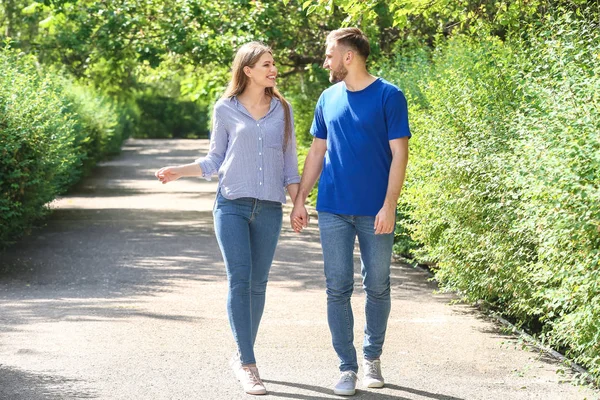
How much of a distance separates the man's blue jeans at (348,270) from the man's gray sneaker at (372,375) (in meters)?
0.17

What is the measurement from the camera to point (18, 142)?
1093 cm

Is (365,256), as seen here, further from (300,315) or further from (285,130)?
(300,315)

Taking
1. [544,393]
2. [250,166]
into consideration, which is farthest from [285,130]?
[544,393]

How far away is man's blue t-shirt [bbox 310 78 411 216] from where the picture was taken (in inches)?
218

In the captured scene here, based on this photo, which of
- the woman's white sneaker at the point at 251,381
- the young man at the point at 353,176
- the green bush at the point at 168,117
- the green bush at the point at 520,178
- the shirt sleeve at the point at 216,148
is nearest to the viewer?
the green bush at the point at 520,178

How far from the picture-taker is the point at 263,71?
5766mm

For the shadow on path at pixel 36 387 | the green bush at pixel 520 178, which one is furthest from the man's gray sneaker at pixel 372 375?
the shadow on path at pixel 36 387

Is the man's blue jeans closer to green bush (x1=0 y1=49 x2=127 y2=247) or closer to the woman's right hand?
the woman's right hand

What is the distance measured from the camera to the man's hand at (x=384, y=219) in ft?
18.0

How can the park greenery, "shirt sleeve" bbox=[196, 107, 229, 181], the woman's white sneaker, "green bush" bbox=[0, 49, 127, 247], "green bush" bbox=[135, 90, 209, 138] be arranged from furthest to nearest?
"green bush" bbox=[135, 90, 209, 138], "green bush" bbox=[0, 49, 127, 247], "shirt sleeve" bbox=[196, 107, 229, 181], the woman's white sneaker, the park greenery

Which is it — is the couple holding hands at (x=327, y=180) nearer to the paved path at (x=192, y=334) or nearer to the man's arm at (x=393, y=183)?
the man's arm at (x=393, y=183)

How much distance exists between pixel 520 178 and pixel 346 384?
1.50 meters

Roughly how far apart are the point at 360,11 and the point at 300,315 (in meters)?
4.01

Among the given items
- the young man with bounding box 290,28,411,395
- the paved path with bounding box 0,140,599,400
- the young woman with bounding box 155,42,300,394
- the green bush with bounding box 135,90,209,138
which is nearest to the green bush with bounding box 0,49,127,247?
the paved path with bounding box 0,140,599,400
